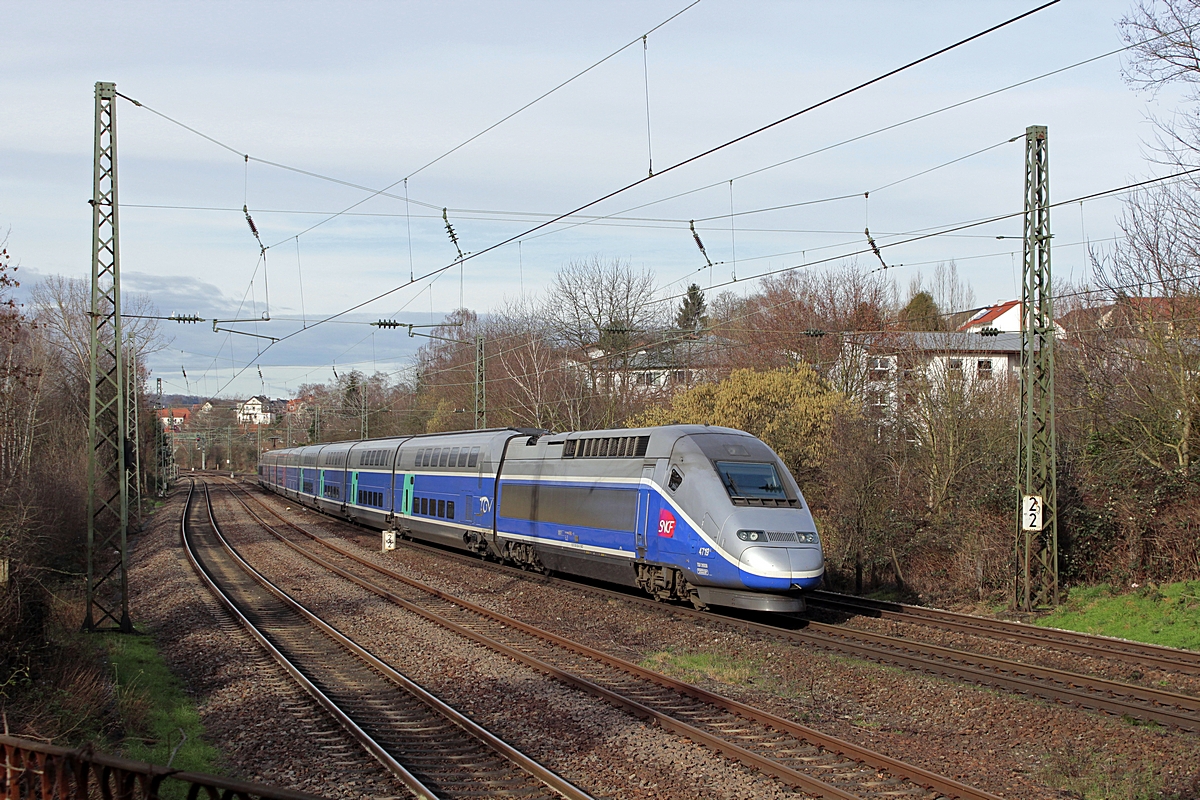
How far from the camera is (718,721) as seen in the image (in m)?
9.61

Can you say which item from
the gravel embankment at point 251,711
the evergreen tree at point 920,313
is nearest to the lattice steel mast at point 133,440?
the gravel embankment at point 251,711

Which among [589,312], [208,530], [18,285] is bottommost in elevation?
[208,530]

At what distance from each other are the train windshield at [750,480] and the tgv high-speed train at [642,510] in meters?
0.02

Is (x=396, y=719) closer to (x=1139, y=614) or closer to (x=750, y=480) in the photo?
(x=750, y=480)

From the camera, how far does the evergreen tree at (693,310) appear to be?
2977 inches

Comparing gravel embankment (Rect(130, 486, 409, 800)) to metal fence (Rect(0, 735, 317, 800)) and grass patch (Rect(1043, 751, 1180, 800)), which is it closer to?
metal fence (Rect(0, 735, 317, 800))

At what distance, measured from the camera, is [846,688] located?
11281mm

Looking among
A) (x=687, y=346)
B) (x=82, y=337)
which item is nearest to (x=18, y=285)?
(x=82, y=337)

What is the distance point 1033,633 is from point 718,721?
809 cm

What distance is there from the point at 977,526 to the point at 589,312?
28956 millimetres

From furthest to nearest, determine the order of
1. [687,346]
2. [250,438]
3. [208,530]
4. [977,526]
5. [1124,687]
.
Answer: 1. [250,438]
2. [687,346]
3. [208,530]
4. [977,526]
5. [1124,687]

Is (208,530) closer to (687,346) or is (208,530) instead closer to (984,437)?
(687,346)

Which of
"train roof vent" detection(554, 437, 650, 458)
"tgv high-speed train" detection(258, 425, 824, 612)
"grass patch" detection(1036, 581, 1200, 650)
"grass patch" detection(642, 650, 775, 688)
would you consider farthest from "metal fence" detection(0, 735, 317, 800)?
"grass patch" detection(1036, 581, 1200, 650)

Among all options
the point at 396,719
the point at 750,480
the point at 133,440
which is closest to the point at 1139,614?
the point at 750,480
